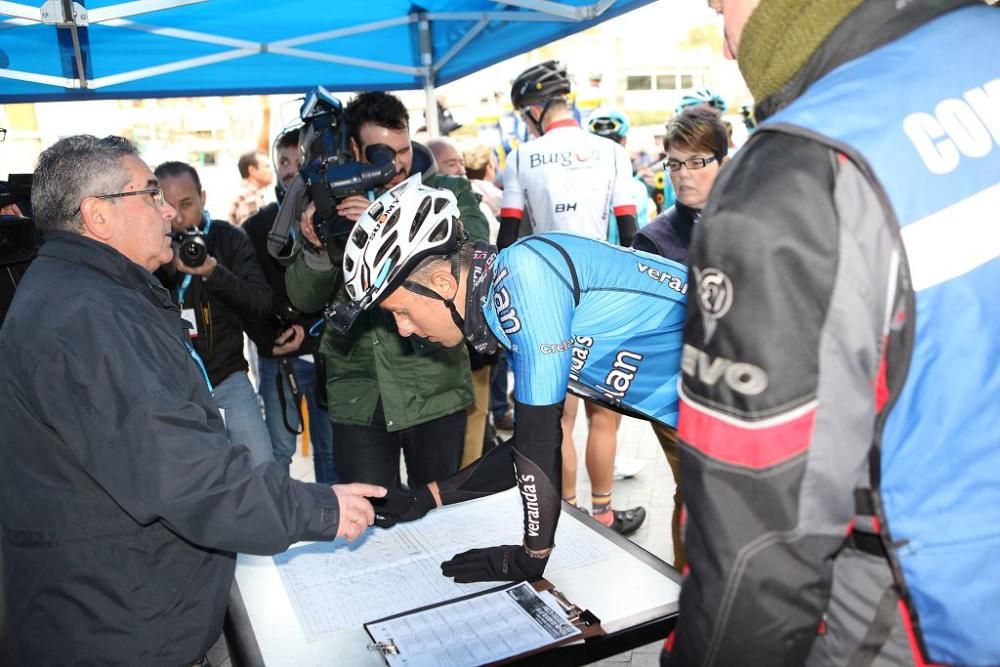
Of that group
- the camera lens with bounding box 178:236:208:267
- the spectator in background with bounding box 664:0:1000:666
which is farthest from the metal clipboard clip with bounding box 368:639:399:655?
the camera lens with bounding box 178:236:208:267

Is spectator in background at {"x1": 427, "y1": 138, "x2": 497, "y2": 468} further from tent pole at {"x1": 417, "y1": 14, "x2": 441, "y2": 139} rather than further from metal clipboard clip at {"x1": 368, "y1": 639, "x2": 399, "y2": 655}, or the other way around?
metal clipboard clip at {"x1": 368, "y1": 639, "x2": 399, "y2": 655}

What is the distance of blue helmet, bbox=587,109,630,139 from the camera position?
6469 mm

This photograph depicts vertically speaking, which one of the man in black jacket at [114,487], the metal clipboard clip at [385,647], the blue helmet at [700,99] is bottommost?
the metal clipboard clip at [385,647]

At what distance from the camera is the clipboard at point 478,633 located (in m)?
1.60

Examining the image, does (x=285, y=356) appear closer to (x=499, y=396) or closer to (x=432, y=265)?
(x=432, y=265)

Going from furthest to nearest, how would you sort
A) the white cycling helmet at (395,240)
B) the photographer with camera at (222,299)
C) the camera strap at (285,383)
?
the camera strap at (285,383) → the photographer with camera at (222,299) → the white cycling helmet at (395,240)

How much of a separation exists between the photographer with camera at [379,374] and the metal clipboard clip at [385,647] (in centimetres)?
148

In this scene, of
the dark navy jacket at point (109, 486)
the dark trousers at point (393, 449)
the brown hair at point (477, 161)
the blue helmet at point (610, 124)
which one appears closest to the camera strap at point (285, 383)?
the dark trousers at point (393, 449)

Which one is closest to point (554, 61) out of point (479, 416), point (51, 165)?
point (479, 416)

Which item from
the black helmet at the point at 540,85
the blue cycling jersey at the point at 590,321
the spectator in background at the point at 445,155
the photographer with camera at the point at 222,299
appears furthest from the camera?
the spectator in background at the point at 445,155

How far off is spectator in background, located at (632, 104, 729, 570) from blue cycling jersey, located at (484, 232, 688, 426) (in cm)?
98

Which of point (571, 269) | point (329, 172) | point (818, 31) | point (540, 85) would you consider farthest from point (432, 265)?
point (540, 85)

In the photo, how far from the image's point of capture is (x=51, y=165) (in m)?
2.05

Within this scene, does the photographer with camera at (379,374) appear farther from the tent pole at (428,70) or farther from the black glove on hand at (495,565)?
the tent pole at (428,70)
